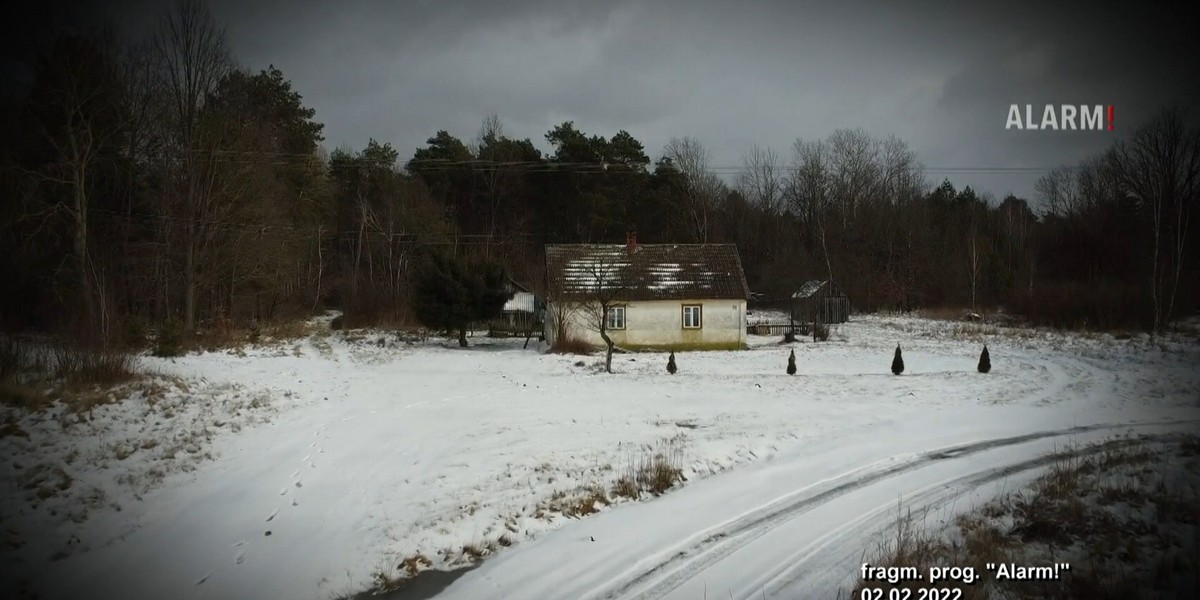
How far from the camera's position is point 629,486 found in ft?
31.3

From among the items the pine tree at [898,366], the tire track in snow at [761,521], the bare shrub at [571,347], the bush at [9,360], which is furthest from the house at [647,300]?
the bush at [9,360]

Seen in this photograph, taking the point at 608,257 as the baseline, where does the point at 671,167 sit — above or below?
above

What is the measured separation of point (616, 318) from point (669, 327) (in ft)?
8.72

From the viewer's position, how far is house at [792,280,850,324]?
141ft

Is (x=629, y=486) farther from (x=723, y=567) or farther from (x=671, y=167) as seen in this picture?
(x=671, y=167)

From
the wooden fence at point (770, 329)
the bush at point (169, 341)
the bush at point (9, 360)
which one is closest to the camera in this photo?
the bush at point (9, 360)

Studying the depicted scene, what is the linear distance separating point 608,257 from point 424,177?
2764 cm

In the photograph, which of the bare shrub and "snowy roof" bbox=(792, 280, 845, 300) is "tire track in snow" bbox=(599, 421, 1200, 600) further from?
"snowy roof" bbox=(792, 280, 845, 300)

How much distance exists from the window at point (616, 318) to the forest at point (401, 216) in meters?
5.09

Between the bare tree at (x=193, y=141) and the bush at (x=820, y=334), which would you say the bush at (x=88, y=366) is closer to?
the bare tree at (x=193, y=141)

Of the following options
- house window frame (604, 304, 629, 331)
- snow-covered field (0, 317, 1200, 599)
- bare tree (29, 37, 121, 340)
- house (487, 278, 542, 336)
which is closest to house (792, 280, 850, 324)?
house window frame (604, 304, 629, 331)

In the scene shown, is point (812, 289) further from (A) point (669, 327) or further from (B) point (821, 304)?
(A) point (669, 327)

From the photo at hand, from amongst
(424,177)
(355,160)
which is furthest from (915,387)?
(355,160)

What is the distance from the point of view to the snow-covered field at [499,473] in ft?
23.0
